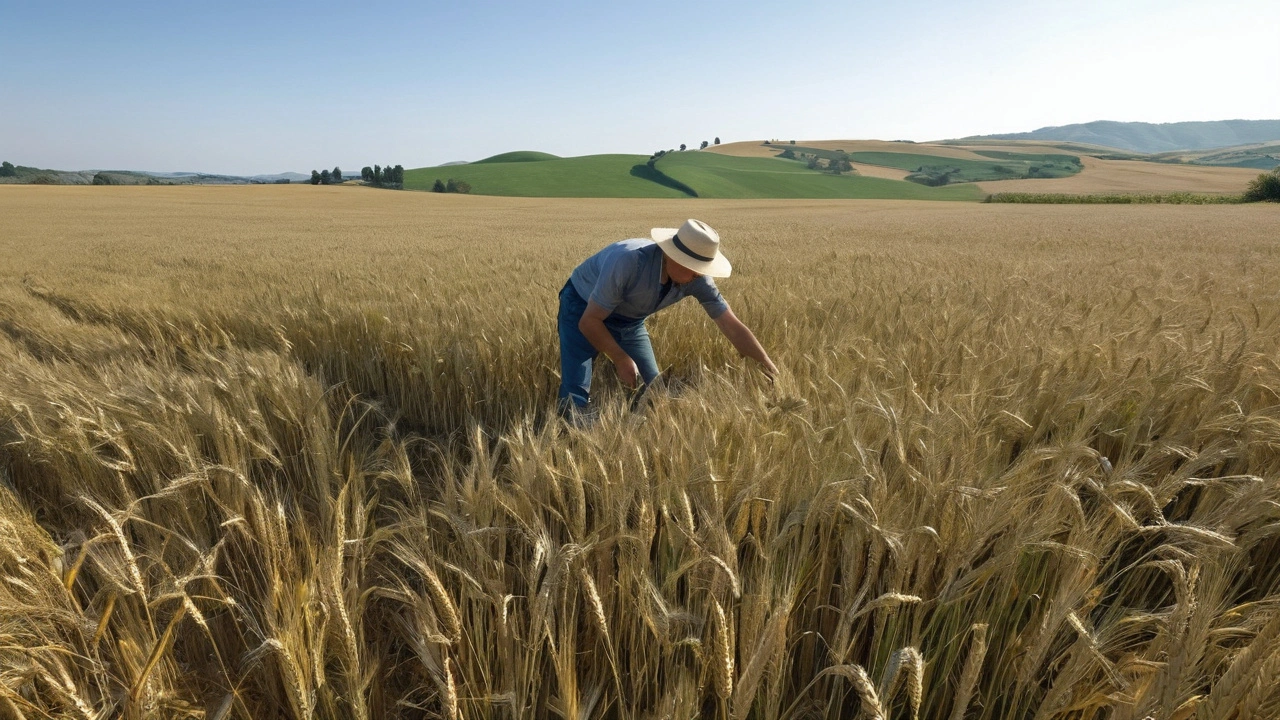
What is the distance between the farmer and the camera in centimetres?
285

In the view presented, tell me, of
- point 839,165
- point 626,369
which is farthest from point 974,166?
point 626,369

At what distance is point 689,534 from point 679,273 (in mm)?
1918

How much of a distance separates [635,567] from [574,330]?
7.51 feet

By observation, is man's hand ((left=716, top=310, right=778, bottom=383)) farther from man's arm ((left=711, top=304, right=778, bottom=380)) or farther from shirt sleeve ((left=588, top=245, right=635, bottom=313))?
shirt sleeve ((left=588, top=245, right=635, bottom=313))

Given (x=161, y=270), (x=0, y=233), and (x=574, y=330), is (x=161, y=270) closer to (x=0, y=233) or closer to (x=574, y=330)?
(x=574, y=330)

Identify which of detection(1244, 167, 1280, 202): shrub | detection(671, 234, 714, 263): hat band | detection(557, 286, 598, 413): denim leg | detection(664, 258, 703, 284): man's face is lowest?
detection(557, 286, 598, 413): denim leg

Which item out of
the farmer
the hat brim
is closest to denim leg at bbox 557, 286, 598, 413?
the farmer

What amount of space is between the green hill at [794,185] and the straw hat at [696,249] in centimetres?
5308

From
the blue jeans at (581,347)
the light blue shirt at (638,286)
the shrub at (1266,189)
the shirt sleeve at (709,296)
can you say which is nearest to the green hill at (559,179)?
the shrub at (1266,189)

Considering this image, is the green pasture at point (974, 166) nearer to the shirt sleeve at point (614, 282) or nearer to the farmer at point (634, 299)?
the farmer at point (634, 299)

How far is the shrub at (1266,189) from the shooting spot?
1304 inches

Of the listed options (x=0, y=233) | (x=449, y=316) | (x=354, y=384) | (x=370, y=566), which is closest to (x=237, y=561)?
(x=370, y=566)

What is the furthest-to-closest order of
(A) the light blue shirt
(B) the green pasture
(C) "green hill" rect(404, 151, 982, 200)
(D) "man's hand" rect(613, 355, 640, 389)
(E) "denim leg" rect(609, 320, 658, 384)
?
1. (B) the green pasture
2. (C) "green hill" rect(404, 151, 982, 200)
3. (E) "denim leg" rect(609, 320, 658, 384)
4. (A) the light blue shirt
5. (D) "man's hand" rect(613, 355, 640, 389)

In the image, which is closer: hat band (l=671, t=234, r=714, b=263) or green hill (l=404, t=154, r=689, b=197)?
hat band (l=671, t=234, r=714, b=263)
